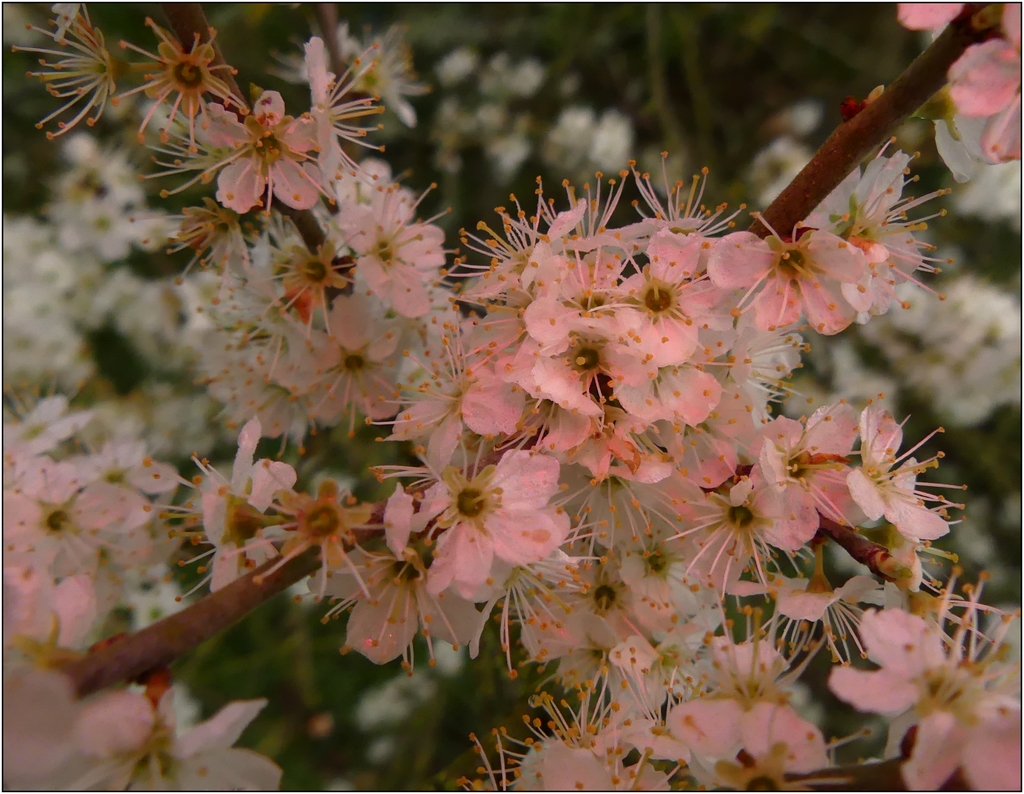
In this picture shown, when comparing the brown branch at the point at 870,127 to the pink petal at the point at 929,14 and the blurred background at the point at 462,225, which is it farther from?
the blurred background at the point at 462,225

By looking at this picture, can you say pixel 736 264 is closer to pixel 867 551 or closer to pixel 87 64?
pixel 867 551

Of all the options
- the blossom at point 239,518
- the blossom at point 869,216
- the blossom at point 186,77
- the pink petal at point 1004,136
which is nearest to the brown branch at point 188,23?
the blossom at point 186,77

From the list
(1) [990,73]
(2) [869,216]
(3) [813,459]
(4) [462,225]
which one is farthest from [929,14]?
(4) [462,225]

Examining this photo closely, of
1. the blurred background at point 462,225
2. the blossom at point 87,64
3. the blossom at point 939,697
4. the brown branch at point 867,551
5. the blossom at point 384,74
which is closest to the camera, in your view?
the blossom at point 939,697

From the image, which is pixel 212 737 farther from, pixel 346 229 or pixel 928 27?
pixel 928 27

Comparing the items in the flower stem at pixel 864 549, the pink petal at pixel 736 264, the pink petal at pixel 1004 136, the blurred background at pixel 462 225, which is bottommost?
the blurred background at pixel 462 225
